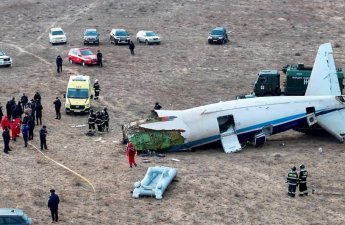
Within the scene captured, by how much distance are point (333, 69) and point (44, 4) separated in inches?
2126

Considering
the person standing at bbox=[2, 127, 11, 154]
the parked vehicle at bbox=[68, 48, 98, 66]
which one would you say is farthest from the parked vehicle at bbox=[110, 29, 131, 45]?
the person standing at bbox=[2, 127, 11, 154]

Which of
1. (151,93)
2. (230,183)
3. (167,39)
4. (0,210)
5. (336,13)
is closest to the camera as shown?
(0,210)

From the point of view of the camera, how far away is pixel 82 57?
62.5 meters

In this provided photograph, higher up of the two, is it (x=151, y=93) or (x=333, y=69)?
(x=333, y=69)

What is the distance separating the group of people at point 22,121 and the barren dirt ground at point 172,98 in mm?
759

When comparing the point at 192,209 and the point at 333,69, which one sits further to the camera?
the point at 333,69

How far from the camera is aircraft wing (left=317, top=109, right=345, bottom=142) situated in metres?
42.8

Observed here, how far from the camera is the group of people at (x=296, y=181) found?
33375mm

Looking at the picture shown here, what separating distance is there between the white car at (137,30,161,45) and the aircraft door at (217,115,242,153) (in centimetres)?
Answer: 3082

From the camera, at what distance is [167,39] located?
2901 inches

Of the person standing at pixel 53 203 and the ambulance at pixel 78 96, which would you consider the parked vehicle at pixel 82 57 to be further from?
the person standing at pixel 53 203

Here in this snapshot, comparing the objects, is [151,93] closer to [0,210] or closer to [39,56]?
[39,56]

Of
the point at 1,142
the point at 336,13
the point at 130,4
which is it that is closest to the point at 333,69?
the point at 1,142

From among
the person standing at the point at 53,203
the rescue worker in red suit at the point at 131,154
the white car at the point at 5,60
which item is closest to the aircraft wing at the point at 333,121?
the rescue worker in red suit at the point at 131,154
